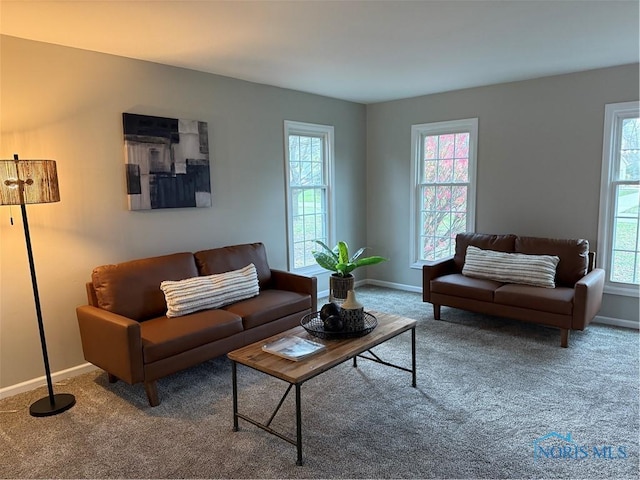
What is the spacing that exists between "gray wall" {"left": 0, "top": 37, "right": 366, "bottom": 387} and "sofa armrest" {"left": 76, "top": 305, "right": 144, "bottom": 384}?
0.36m

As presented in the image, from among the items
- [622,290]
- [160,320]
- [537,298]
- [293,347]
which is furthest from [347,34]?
[622,290]

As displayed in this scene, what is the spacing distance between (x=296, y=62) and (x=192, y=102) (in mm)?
1003

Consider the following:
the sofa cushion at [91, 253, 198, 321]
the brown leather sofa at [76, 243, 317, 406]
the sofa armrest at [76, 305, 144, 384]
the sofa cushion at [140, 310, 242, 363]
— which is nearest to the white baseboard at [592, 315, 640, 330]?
the brown leather sofa at [76, 243, 317, 406]

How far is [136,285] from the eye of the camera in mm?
3277

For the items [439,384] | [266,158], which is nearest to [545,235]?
[439,384]

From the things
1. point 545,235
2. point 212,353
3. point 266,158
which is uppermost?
point 266,158

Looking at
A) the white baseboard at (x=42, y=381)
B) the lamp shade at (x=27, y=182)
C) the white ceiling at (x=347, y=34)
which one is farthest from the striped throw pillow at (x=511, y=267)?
the lamp shade at (x=27, y=182)

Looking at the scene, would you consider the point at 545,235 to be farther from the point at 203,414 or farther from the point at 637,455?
the point at 203,414

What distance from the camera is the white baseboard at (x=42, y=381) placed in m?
3.07

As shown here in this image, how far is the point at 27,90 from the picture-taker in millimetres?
3037

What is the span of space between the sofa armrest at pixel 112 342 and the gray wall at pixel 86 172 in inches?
14.2

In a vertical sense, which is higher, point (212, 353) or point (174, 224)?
point (174, 224)

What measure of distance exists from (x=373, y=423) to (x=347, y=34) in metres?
2.54

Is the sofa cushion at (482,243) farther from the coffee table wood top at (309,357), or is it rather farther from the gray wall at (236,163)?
the coffee table wood top at (309,357)
